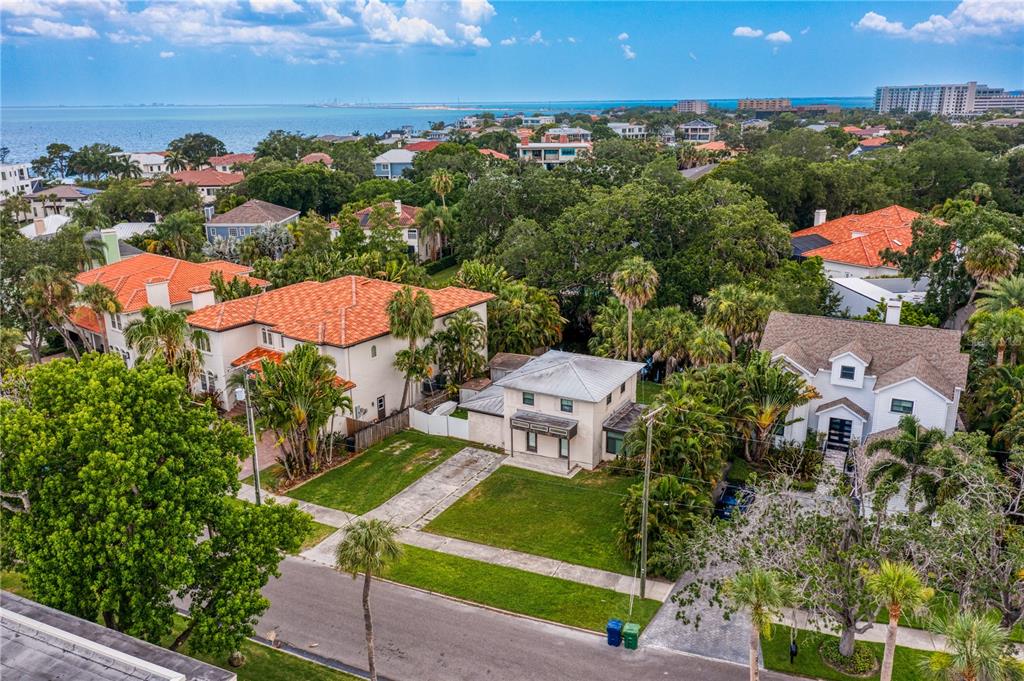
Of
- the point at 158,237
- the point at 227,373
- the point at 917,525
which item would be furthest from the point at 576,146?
the point at 917,525

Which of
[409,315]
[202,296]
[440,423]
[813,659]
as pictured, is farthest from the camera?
[202,296]

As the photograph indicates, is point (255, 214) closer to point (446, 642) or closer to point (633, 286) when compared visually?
point (633, 286)

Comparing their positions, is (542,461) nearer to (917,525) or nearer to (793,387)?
(793,387)

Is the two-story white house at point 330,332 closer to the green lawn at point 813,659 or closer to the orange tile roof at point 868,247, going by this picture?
the green lawn at point 813,659

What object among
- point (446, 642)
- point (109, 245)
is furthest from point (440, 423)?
point (109, 245)

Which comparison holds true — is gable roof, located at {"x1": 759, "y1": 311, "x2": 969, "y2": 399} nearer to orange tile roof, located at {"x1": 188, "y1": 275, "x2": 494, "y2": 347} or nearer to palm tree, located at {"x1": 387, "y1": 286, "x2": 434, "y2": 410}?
palm tree, located at {"x1": 387, "y1": 286, "x2": 434, "y2": 410}

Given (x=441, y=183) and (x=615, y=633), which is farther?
(x=441, y=183)

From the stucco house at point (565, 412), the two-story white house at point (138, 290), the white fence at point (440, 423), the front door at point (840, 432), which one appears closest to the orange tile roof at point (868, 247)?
the front door at point (840, 432)
